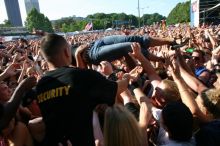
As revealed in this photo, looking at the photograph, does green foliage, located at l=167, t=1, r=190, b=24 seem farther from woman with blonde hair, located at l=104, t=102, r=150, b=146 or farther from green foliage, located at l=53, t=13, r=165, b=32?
woman with blonde hair, located at l=104, t=102, r=150, b=146

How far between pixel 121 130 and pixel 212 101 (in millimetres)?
1004

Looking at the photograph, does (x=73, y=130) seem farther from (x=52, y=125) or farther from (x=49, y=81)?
(x=49, y=81)

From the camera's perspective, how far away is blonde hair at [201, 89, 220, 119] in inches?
114

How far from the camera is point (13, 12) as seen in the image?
15512 centimetres

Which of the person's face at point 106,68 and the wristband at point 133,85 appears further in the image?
the person's face at point 106,68

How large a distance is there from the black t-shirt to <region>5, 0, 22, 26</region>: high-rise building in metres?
158

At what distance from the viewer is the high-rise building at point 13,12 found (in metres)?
154

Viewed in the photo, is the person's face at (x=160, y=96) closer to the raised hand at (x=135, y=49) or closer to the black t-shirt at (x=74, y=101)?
the raised hand at (x=135, y=49)

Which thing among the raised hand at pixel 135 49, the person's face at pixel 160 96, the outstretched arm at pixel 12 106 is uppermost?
the raised hand at pixel 135 49

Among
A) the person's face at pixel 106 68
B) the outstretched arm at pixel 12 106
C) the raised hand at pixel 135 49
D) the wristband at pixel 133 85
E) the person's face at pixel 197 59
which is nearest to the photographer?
the outstretched arm at pixel 12 106

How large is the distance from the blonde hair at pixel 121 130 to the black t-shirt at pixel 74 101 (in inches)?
13.6

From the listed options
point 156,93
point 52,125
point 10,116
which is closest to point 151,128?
point 156,93

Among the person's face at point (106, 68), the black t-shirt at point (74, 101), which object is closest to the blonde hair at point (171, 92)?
the person's face at point (106, 68)

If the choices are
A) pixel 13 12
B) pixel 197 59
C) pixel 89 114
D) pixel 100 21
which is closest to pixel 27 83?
pixel 89 114
